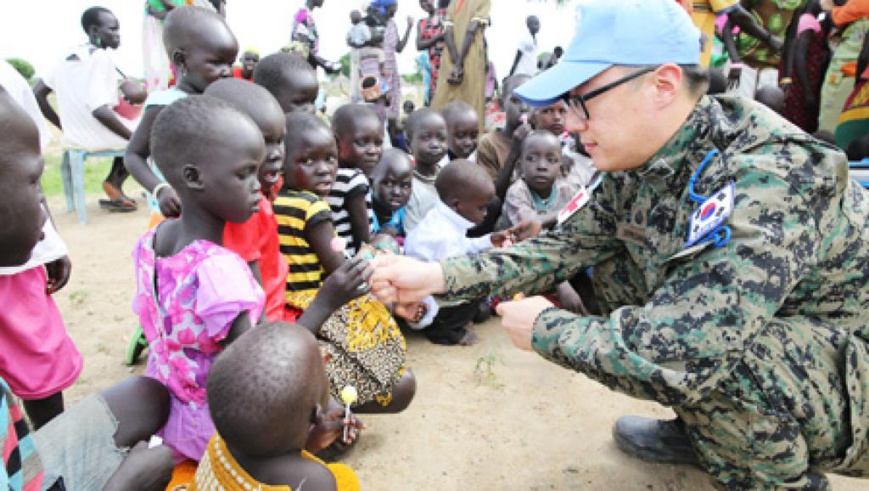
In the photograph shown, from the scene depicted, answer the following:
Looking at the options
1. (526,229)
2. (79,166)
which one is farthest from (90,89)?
(526,229)

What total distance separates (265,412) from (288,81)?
2.08 metres

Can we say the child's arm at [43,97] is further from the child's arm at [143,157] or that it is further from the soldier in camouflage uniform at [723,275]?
the soldier in camouflage uniform at [723,275]

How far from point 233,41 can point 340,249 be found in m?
1.18

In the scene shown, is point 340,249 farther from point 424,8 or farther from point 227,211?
point 424,8

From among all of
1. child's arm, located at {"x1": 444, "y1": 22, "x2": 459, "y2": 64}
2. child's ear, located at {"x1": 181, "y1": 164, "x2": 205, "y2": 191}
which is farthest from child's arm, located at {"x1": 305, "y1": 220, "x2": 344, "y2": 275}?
child's arm, located at {"x1": 444, "y1": 22, "x2": 459, "y2": 64}

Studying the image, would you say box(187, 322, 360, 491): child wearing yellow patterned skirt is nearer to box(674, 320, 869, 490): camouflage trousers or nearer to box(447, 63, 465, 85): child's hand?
box(674, 320, 869, 490): camouflage trousers

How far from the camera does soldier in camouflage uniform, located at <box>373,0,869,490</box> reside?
1.48 m

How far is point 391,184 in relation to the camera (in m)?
3.52

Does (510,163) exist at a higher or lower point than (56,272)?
lower

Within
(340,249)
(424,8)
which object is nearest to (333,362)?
(340,249)

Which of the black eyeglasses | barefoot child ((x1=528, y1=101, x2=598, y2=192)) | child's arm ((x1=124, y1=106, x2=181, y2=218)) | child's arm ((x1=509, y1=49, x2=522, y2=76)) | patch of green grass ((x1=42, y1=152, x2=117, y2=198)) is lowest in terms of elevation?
patch of green grass ((x1=42, y1=152, x2=117, y2=198))

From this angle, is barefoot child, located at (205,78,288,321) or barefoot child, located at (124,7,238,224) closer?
barefoot child, located at (205,78,288,321)

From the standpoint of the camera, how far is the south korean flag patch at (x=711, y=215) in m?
1.49

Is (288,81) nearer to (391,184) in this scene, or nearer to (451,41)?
(391,184)
